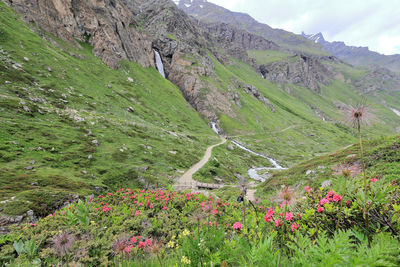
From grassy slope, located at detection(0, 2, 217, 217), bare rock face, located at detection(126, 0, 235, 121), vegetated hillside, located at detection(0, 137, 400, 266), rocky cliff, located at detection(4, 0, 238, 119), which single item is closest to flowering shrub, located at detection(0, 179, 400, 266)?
vegetated hillside, located at detection(0, 137, 400, 266)

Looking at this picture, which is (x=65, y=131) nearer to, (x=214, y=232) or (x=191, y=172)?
(x=191, y=172)

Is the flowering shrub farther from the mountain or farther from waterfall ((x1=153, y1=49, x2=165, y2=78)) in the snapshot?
waterfall ((x1=153, y1=49, x2=165, y2=78))

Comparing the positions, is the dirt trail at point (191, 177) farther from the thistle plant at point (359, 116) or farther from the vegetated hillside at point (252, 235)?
the thistle plant at point (359, 116)

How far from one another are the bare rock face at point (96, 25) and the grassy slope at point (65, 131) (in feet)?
30.2

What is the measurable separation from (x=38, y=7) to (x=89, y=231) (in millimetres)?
121394

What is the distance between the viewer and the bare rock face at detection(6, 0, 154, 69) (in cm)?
8362

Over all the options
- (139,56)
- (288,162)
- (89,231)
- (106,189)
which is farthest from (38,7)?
(288,162)

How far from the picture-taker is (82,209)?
5.55m

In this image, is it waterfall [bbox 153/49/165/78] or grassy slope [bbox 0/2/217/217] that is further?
waterfall [bbox 153/49/165/78]

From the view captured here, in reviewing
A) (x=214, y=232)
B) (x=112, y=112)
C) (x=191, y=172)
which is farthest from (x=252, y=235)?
(x=112, y=112)

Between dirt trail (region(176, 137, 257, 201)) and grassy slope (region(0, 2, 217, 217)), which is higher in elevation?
grassy slope (region(0, 2, 217, 217))

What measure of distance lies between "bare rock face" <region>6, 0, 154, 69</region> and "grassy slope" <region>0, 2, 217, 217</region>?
30.2ft

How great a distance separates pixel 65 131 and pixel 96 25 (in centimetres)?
9826

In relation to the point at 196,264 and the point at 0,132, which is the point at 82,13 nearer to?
the point at 0,132
